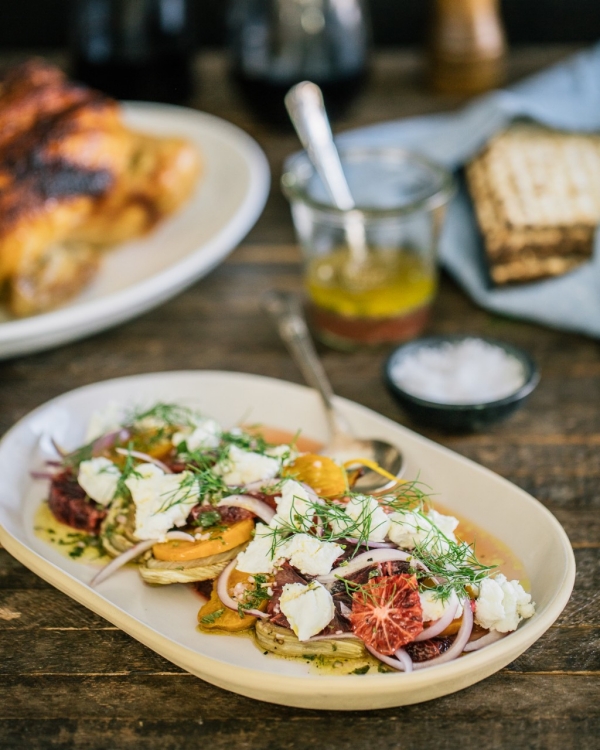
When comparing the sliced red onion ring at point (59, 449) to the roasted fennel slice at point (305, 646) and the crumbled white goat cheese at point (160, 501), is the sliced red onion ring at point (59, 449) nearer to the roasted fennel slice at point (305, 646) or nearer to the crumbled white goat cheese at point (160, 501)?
the crumbled white goat cheese at point (160, 501)

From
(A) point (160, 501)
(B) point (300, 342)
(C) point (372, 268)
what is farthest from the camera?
(C) point (372, 268)

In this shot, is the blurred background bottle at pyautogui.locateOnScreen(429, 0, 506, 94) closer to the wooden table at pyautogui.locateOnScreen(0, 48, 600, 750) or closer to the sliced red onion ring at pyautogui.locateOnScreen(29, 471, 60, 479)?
the wooden table at pyautogui.locateOnScreen(0, 48, 600, 750)

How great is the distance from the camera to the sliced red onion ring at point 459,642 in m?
1.34

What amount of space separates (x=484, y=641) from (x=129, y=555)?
2.02 ft

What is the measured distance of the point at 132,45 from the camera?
3.28 metres

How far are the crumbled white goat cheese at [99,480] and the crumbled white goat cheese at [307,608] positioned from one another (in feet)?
1.41

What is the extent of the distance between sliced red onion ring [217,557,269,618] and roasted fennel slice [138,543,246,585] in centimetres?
2

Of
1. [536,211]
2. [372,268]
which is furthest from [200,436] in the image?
[536,211]

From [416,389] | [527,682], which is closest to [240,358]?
[416,389]

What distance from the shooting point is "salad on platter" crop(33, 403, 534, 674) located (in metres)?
1.37

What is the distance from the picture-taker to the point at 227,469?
1617mm

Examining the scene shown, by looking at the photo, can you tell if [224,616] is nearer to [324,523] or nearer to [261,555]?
[261,555]

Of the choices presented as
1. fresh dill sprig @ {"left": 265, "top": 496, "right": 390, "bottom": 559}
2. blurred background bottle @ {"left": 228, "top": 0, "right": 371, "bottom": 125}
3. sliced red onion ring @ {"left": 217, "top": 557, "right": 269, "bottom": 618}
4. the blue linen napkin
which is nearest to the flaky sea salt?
the blue linen napkin

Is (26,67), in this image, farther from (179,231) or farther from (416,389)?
(416,389)
